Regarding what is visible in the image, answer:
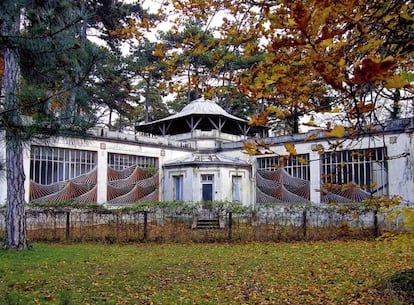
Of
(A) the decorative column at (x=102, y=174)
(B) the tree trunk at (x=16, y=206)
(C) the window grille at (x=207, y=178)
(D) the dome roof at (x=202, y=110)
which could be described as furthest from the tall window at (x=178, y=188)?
(B) the tree trunk at (x=16, y=206)

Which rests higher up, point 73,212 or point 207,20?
point 207,20

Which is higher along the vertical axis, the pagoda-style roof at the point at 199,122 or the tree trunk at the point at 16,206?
the pagoda-style roof at the point at 199,122

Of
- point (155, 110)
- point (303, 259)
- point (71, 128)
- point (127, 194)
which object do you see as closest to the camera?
point (71, 128)

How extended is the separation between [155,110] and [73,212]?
23.0 metres

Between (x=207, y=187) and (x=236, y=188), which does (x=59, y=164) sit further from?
(x=236, y=188)

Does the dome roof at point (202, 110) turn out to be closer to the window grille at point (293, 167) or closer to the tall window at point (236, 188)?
the window grille at point (293, 167)

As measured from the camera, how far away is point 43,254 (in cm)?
1087

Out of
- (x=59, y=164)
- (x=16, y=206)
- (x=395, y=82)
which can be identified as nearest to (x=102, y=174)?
(x=59, y=164)

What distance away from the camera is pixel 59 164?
18312mm

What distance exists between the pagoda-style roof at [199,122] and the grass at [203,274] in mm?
13020

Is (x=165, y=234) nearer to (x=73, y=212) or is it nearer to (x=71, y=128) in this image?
(x=73, y=212)

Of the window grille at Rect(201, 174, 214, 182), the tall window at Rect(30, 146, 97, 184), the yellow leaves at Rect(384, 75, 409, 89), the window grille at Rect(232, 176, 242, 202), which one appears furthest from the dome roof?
the yellow leaves at Rect(384, 75, 409, 89)

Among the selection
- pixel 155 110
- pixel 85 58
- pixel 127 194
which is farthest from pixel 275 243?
pixel 155 110

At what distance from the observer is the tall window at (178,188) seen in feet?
71.1
